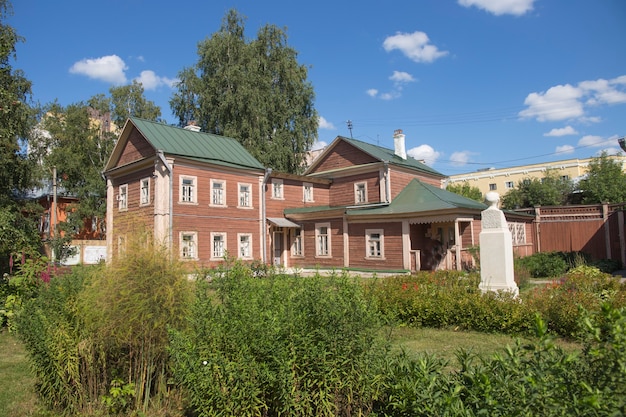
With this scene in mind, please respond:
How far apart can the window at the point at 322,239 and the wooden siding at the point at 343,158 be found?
4288 mm

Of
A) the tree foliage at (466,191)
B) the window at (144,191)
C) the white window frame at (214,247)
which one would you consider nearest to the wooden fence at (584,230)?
the white window frame at (214,247)

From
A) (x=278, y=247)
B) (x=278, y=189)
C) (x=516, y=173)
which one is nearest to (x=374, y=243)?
(x=278, y=247)

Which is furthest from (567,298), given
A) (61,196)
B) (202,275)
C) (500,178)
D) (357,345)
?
(500,178)

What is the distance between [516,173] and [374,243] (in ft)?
144

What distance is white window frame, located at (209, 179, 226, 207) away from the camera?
21648mm

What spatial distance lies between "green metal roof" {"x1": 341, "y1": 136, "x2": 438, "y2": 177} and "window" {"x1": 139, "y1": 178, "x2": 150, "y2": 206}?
1136cm

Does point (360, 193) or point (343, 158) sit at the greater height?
point (343, 158)

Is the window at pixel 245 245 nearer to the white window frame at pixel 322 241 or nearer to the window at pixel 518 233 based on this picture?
the white window frame at pixel 322 241

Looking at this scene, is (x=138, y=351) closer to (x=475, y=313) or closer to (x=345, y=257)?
(x=475, y=313)

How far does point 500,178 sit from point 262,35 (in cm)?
3939

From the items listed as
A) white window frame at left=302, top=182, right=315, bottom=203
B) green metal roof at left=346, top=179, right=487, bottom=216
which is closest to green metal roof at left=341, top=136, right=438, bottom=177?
green metal roof at left=346, top=179, right=487, bottom=216

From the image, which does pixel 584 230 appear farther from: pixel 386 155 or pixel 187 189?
pixel 187 189

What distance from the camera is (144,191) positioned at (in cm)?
2102

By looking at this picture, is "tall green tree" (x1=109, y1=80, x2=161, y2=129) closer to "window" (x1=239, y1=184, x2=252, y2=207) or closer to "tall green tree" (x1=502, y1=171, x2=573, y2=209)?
"window" (x1=239, y1=184, x2=252, y2=207)
